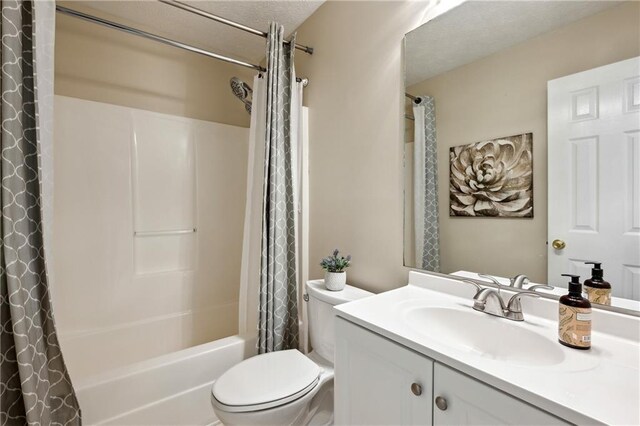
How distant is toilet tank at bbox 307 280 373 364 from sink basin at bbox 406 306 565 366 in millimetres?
416

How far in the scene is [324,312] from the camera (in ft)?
4.58

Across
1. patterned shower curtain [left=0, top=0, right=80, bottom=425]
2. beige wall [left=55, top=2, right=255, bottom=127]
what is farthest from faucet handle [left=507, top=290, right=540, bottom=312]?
beige wall [left=55, top=2, right=255, bottom=127]

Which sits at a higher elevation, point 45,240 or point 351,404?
point 45,240

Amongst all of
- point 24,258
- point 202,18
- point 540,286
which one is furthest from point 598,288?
point 202,18

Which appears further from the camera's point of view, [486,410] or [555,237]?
[555,237]

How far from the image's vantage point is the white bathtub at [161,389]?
1216 millimetres

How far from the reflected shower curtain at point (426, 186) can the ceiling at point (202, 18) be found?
1095 mm

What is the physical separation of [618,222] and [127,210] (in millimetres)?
2434

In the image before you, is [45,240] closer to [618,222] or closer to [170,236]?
[170,236]

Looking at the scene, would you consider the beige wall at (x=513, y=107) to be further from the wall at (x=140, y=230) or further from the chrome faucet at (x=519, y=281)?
the wall at (x=140, y=230)

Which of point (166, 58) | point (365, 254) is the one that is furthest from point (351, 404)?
point (166, 58)

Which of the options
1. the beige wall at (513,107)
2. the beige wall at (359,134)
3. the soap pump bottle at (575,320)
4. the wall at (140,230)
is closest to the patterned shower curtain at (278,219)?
the beige wall at (359,134)

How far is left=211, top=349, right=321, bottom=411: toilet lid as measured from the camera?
1.05 m

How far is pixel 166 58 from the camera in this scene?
2.17 meters
